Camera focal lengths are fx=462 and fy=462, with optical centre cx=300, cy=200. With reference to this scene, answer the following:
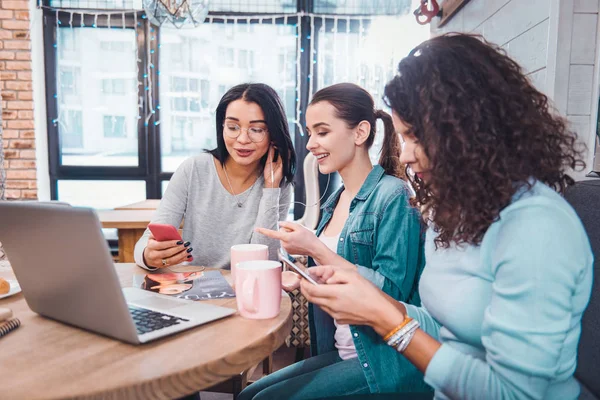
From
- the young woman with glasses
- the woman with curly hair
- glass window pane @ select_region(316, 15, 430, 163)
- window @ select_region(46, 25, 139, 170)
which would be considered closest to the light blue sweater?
the woman with curly hair

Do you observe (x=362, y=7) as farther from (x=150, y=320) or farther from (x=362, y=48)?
(x=150, y=320)

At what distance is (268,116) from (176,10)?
1643mm

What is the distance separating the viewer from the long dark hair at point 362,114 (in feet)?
4.79

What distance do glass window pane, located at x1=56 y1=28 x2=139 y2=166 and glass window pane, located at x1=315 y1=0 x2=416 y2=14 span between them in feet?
5.80

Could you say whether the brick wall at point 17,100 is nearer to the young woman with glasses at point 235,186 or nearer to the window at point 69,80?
the window at point 69,80

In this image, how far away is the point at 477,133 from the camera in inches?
29.0

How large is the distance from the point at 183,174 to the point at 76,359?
1.01 meters

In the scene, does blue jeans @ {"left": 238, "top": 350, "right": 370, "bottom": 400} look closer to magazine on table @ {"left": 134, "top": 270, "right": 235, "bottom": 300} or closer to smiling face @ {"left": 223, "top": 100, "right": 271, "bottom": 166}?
magazine on table @ {"left": 134, "top": 270, "right": 235, "bottom": 300}

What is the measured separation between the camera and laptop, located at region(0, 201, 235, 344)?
2.21 ft

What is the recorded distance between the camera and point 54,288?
2.64 ft

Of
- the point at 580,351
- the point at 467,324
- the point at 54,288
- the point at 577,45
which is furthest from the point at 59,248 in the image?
the point at 577,45

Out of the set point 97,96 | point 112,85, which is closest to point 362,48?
point 112,85

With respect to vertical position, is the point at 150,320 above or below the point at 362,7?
below

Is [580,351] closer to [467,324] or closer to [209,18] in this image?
[467,324]
